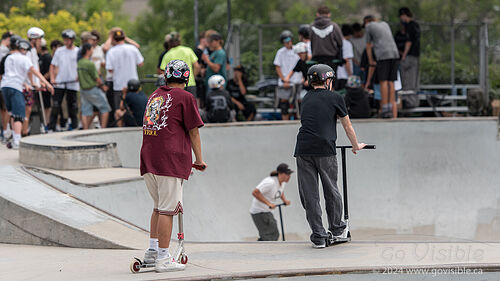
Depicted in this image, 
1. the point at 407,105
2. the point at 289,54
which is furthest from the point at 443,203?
the point at 289,54

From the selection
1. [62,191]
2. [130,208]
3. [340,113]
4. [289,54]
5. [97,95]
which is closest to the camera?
[340,113]

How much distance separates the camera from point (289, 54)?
14742 millimetres

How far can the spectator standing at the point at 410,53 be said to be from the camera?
46.9 feet

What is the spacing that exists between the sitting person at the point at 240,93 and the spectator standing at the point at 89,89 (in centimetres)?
276

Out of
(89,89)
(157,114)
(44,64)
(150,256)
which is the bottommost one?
(150,256)

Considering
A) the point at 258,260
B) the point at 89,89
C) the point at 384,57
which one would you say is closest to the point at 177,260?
the point at 258,260

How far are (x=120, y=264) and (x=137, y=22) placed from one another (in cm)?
6418

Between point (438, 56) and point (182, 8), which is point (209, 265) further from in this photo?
point (182, 8)

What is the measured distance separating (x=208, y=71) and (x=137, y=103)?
1960 millimetres

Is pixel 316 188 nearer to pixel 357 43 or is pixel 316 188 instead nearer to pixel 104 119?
pixel 104 119

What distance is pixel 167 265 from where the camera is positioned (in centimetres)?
598

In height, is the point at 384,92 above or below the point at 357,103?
above

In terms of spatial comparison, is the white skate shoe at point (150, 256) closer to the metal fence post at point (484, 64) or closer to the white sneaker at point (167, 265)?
the white sneaker at point (167, 265)

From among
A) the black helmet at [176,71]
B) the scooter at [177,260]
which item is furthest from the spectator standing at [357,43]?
the scooter at [177,260]
